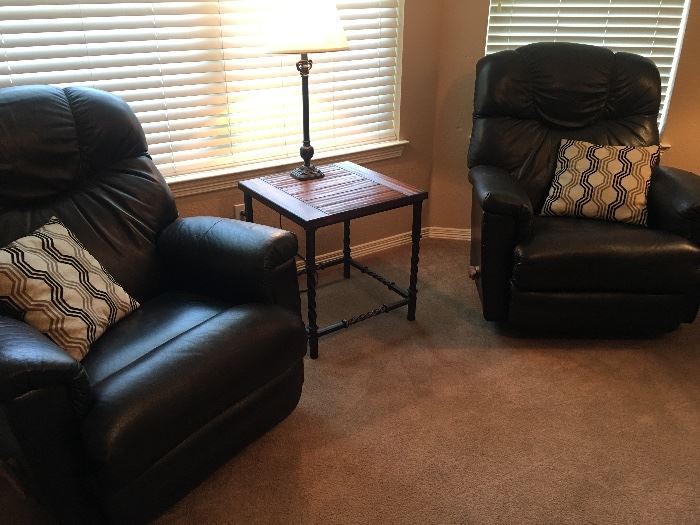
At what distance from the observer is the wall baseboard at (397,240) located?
9.83 feet

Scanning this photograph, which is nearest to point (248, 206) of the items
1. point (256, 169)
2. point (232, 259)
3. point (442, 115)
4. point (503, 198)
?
point (256, 169)

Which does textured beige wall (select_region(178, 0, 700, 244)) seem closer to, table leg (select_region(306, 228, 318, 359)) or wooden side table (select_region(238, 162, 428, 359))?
wooden side table (select_region(238, 162, 428, 359))

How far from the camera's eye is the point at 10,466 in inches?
59.3

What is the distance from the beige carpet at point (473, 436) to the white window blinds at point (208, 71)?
36.9 inches

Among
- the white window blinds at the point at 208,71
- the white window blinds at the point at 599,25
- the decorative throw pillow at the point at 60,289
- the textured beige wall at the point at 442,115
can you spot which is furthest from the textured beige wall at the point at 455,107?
the decorative throw pillow at the point at 60,289

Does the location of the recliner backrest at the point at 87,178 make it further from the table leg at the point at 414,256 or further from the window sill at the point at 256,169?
the table leg at the point at 414,256

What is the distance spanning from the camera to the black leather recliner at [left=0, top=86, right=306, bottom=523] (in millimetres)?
1306

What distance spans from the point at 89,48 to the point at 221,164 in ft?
2.23

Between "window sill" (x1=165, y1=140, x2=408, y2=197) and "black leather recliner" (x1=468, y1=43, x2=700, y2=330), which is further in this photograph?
"window sill" (x1=165, y1=140, x2=408, y2=197)

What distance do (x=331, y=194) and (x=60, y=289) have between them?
3.35 ft

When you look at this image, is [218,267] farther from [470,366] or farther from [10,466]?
[470,366]

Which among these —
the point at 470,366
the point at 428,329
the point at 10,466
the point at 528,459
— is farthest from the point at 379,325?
the point at 10,466

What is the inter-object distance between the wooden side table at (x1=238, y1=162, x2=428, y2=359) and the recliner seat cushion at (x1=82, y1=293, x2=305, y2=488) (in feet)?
1.29

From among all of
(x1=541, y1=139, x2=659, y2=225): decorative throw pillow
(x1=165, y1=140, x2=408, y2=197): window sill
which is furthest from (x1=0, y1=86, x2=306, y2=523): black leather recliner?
(x1=541, y1=139, x2=659, y2=225): decorative throw pillow
